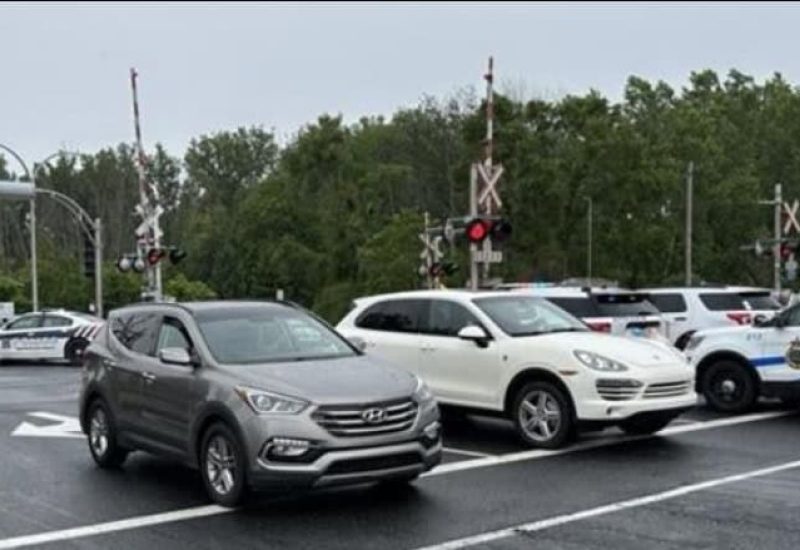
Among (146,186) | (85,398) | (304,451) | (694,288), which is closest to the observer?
(304,451)

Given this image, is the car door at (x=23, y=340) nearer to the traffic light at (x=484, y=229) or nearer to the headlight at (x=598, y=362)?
the traffic light at (x=484, y=229)

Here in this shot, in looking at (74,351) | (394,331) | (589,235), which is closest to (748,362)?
(394,331)

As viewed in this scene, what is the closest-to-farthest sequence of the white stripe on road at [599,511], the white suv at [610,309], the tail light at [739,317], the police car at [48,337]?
the white stripe on road at [599,511] → the white suv at [610,309] → the tail light at [739,317] → the police car at [48,337]

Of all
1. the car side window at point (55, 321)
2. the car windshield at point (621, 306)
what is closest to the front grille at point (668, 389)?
the car windshield at point (621, 306)

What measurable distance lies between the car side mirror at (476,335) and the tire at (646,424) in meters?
1.64

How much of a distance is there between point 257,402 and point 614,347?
4.35 meters

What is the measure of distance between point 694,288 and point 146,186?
1622 cm

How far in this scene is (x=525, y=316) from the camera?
11938mm

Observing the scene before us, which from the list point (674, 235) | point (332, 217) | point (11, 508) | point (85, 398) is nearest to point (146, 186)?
point (85, 398)

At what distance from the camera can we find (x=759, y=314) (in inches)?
810

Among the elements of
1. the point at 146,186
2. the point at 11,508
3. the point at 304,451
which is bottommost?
the point at 11,508

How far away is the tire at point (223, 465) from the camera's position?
8.16 meters

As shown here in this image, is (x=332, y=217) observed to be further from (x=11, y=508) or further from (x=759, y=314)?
(x=11, y=508)

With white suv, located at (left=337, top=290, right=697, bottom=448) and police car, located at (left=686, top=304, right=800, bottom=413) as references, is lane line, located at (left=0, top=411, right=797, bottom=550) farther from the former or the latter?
police car, located at (left=686, top=304, right=800, bottom=413)
